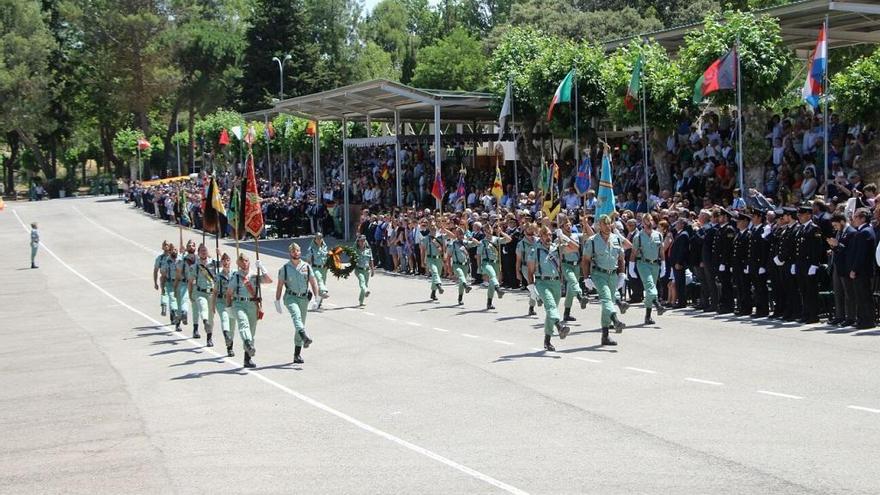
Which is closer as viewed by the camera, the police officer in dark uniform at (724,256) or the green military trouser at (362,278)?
the police officer in dark uniform at (724,256)

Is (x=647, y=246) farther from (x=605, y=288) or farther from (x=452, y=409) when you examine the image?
(x=452, y=409)

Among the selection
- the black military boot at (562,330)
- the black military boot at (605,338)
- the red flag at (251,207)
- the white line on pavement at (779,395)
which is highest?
the red flag at (251,207)

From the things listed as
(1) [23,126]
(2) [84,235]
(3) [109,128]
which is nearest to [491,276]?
(2) [84,235]

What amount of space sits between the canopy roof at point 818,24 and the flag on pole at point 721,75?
213cm

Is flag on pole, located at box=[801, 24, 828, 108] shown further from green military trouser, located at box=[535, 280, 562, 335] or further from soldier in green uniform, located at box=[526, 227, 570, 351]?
green military trouser, located at box=[535, 280, 562, 335]

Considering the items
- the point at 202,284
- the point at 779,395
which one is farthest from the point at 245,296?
the point at 779,395

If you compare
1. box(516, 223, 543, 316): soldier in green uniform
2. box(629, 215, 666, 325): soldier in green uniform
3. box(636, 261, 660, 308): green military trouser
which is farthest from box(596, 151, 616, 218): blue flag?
box(636, 261, 660, 308): green military trouser

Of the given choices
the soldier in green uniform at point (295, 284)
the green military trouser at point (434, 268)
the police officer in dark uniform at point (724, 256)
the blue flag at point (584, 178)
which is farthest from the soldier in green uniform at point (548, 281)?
the blue flag at point (584, 178)

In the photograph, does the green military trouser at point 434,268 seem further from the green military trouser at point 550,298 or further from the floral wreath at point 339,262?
the green military trouser at point 550,298

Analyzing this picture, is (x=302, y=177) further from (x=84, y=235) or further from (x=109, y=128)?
(x=109, y=128)

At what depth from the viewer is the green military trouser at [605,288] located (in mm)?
18172

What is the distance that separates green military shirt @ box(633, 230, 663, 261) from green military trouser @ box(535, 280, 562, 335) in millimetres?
3021

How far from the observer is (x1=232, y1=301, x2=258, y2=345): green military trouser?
18234mm

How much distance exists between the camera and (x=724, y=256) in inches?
864
